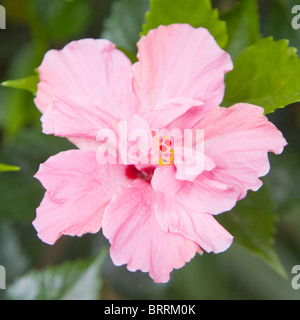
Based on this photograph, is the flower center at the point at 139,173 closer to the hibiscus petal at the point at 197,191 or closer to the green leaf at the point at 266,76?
the hibiscus petal at the point at 197,191

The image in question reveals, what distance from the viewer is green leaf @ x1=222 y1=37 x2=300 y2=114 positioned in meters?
0.67

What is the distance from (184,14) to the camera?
0.71 meters

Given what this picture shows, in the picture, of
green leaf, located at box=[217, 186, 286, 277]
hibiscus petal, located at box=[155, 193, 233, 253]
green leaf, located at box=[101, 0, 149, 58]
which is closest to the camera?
hibiscus petal, located at box=[155, 193, 233, 253]

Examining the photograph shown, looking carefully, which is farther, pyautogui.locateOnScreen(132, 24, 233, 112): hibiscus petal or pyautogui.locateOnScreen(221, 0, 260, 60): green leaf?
pyautogui.locateOnScreen(221, 0, 260, 60): green leaf

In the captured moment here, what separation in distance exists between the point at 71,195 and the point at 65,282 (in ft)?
1.25

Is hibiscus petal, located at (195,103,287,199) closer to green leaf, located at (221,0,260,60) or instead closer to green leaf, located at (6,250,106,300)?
green leaf, located at (221,0,260,60)

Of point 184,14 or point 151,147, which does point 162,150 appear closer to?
point 151,147

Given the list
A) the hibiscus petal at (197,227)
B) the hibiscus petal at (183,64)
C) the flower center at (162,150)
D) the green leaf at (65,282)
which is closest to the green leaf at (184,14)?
the hibiscus petal at (183,64)

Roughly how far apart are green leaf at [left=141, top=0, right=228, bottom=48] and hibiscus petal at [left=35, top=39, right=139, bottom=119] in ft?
0.22

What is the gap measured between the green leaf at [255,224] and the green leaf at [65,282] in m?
0.26

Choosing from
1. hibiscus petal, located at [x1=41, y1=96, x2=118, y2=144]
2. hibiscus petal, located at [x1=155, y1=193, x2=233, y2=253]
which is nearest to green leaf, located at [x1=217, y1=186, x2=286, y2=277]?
hibiscus petal, located at [x1=155, y1=193, x2=233, y2=253]

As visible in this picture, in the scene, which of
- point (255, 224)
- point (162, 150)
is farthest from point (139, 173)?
point (255, 224)

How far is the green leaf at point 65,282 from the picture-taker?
0.93m

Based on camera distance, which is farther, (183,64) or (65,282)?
(65,282)
